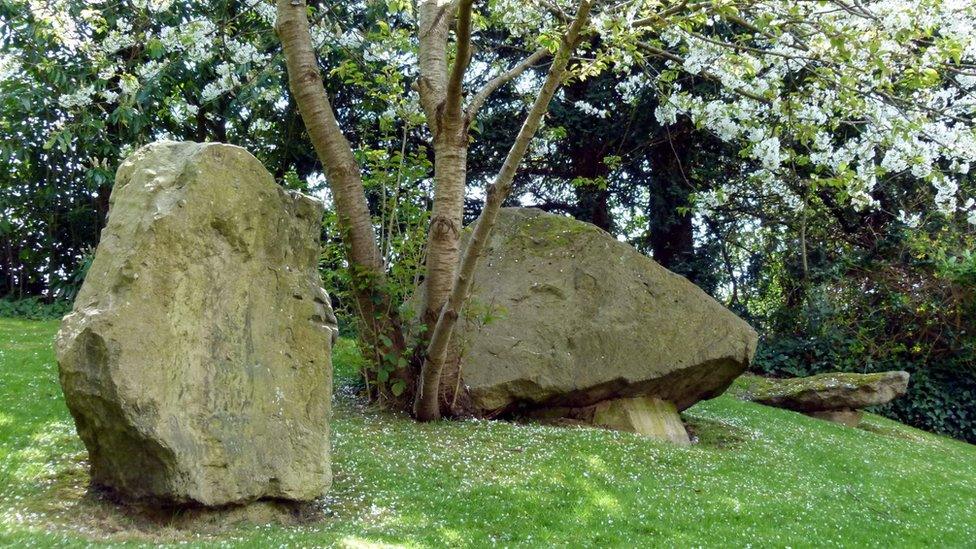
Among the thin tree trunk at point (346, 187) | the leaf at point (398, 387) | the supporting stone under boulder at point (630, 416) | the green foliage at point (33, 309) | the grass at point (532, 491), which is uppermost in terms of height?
the thin tree trunk at point (346, 187)

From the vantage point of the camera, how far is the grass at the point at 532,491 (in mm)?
6227

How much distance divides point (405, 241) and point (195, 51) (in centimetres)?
493

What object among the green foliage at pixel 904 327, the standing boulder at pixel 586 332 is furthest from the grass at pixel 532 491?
the green foliage at pixel 904 327

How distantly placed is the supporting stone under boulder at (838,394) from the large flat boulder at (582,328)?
3.72 meters

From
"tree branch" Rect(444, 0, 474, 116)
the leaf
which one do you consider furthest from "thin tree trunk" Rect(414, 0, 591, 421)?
"tree branch" Rect(444, 0, 474, 116)

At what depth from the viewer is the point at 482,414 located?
436 inches

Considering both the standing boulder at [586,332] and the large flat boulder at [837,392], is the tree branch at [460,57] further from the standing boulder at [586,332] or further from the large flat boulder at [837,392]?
the large flat boulder at [837,392]

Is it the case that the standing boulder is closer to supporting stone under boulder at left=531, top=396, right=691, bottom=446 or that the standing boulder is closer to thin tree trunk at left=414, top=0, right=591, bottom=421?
supporting stone under boulder at left=531, top=396, right=691, bottom=446

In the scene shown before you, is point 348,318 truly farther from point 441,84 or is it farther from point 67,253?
point 67,253

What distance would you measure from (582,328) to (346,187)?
397cm

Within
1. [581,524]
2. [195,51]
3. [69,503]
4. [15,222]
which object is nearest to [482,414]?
[581,524]

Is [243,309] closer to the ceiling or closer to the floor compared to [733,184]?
closer to the floor

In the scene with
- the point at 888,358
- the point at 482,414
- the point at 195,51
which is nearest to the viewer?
the point at 482,414

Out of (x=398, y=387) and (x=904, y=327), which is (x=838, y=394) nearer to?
(x=904, y=327)
